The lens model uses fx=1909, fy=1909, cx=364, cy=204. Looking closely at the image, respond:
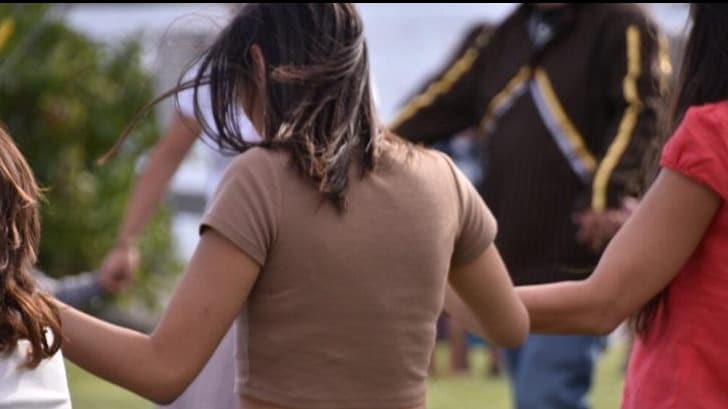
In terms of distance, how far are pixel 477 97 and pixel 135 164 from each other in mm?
7410

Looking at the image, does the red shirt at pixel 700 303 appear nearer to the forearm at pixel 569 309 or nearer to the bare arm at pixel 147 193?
the forearm at pixel 569 309

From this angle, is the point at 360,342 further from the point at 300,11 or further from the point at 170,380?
the point at 300,11

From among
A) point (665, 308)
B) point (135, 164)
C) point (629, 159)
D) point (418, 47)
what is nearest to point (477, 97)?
point (629, 159)

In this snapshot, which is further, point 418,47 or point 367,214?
point 418,47

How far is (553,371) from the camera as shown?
564 cm

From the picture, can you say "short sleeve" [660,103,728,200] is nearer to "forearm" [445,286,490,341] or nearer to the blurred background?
"forearm" [445,286,490,341]

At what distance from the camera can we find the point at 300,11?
3.49 m

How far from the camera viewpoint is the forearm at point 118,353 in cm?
326

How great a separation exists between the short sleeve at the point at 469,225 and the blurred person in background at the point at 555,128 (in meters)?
1.98

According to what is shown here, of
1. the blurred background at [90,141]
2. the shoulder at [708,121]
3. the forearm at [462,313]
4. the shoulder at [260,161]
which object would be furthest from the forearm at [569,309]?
the blurred background at [90,141]

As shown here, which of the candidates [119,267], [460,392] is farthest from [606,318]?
[460,392]

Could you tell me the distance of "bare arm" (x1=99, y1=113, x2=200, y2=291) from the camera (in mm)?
5715

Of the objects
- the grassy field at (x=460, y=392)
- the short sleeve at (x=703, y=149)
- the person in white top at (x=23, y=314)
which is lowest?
the grassy field at (x=460, y=392)

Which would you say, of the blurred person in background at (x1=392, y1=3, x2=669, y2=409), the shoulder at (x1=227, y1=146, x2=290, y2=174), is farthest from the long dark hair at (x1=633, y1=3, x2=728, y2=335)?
the blurred person in background at (x1=392, y1=3, x2=669, y2=409)
